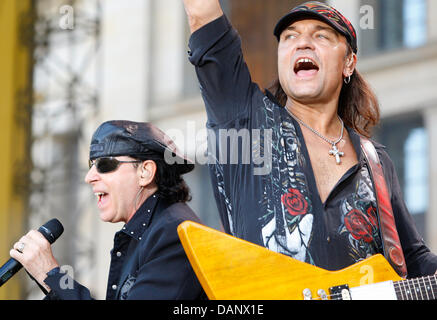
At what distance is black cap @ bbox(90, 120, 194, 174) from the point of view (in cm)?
311

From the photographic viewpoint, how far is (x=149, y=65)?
1052cm

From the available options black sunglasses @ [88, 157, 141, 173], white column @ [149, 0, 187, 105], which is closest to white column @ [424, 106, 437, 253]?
white column @ [149, 0, 187, 105]

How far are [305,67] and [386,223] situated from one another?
0.64 m

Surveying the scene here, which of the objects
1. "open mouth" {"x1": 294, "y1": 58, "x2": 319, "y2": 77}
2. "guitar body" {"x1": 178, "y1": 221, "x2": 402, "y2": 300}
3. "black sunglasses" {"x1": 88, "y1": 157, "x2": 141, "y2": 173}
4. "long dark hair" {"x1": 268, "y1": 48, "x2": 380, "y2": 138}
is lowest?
"guitar body" {"x1": 178, "y1": 221, "x2": 402, "y2": 300}

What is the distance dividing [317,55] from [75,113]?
869cm

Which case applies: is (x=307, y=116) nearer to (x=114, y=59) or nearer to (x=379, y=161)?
(x=379, y=161)

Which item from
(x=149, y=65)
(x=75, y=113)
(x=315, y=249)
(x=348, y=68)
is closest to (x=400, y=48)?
(x=149, y=65)

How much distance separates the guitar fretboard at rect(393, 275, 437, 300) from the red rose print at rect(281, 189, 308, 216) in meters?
0.41

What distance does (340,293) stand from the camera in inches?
100

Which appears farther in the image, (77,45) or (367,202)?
(77,45)

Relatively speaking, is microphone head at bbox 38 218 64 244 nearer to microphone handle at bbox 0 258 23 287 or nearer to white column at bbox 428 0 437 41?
microphone handle at bbox 0 258 23 287

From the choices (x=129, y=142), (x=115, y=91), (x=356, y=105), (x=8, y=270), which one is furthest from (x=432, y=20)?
(x=8, y=270)
